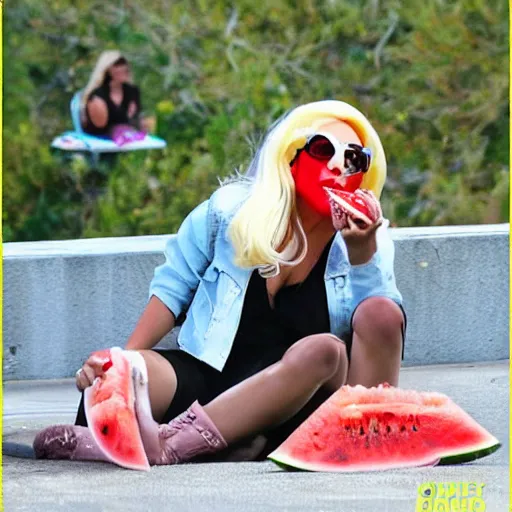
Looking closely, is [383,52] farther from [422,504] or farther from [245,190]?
[422,504]

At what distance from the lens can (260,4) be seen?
729 centimetres

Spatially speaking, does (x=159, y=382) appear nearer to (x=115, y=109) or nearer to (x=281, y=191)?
(x=281, y=191)

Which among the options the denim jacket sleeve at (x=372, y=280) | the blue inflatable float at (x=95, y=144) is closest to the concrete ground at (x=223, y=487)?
the denim jacket sleeve at (x=372, y=280)

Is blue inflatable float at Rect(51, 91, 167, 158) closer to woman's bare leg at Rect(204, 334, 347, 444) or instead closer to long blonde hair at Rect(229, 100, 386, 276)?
long blonde hair at Rect(229, 100, 386, 276)

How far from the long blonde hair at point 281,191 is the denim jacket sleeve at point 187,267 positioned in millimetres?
123

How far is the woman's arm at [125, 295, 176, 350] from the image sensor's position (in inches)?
152

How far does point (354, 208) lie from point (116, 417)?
88 cm

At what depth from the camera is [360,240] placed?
3.71 metres

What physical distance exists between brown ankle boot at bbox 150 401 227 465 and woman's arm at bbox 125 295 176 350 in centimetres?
26

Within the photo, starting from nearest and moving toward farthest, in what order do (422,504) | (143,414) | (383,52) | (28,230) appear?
(422,504)
(143,414)
(28,230)
(383,52)

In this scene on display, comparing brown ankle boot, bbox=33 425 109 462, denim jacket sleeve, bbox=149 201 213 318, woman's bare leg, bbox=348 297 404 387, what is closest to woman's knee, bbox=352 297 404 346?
woman's bare leg, bbox=348 297 404 387

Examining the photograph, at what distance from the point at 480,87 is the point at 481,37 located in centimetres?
29

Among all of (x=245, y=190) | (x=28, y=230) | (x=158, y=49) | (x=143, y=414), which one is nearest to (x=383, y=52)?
(x=158, y=49)

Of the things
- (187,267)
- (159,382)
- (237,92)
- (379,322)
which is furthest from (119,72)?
(379,322)
